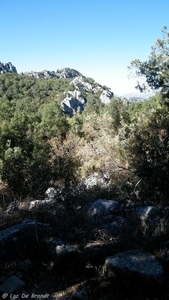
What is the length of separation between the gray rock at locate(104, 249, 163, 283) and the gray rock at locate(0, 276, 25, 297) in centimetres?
102

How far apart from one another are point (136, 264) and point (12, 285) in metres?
1.47

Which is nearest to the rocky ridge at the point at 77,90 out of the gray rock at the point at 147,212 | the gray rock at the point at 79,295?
the gray rock at the point at 147,212

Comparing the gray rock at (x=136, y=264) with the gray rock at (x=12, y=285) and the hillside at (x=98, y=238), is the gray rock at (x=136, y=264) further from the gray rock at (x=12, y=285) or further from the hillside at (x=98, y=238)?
the gray rock at (x=12, y=285)

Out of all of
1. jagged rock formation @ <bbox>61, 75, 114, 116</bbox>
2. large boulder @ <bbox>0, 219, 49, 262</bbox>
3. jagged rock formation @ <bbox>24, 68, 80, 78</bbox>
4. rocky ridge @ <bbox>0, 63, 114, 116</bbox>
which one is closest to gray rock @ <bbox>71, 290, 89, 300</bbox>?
large boulder @ <bbox>0, 219, 49, 262</bbox>

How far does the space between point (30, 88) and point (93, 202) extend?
10089cm

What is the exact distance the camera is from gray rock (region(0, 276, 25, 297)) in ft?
9.40

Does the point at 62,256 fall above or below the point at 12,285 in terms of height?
above

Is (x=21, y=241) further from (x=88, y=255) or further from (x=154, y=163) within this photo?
(x=154, y=163)

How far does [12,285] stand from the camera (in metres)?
2.94

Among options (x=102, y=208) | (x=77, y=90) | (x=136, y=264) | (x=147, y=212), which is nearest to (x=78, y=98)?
(x=77, y=90)

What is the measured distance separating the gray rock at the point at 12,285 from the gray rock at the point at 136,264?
3.35 ft

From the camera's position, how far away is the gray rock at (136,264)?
276 cm

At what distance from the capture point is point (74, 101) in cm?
10362

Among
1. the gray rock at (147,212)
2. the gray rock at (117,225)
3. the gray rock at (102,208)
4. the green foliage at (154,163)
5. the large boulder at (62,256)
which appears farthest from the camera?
the green foliage at (154,163)
